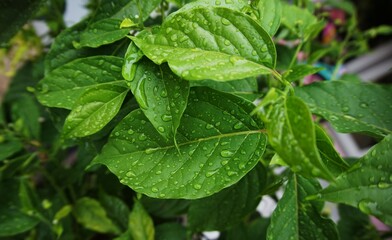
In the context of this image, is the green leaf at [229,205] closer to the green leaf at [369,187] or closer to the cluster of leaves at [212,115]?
the cluster of leaves at [212,115]

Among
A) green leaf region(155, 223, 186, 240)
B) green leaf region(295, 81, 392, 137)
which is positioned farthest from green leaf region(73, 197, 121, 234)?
green leaf region(295, 81, 392, 137)

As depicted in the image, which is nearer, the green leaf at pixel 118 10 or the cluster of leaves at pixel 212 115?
the cluster of leaves at pixel 212 115

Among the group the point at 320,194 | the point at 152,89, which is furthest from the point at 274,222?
the point at 152,89

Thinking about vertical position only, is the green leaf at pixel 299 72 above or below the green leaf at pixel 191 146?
above

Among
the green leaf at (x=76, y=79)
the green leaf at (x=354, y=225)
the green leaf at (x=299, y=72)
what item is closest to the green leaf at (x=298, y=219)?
the green leaf at (x=299, y=72)

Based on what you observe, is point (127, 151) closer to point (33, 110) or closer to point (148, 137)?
point (148, 137)

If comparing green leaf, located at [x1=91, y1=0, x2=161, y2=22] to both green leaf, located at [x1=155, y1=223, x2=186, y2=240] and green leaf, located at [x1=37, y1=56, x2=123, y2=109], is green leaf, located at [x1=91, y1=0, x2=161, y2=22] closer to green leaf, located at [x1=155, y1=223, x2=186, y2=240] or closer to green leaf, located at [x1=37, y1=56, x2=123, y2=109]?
green leaf, located at [x1=37, y1=56, x2=123, y2=109]
